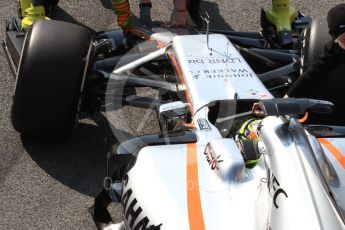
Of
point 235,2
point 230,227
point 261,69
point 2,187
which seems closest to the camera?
point 230,227

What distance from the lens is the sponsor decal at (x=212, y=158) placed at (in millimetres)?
2518

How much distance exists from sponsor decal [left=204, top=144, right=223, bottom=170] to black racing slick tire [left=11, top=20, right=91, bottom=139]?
1120 millimetres

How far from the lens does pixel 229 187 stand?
2459 mm

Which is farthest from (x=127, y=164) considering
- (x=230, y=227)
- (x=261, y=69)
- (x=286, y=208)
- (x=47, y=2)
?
(x=47, y=2)

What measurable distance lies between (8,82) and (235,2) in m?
2.22

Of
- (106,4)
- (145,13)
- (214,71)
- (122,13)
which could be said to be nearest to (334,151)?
(214,71)

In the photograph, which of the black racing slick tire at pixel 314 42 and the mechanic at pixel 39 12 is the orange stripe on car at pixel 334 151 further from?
the mechanic at pixel 39 12

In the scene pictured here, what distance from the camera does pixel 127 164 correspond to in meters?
2.73

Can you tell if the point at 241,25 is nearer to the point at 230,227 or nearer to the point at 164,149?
the point at 164,149

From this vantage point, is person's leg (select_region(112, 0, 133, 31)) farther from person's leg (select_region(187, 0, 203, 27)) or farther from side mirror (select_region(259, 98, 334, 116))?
side mirror (select_region(259, 98, 334, 116))

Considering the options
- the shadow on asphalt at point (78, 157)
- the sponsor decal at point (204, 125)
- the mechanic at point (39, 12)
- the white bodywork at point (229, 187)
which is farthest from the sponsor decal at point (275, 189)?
the mechanic at point (39, 12)

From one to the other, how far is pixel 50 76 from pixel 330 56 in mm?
1491

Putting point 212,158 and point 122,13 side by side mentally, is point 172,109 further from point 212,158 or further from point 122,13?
point 122,13

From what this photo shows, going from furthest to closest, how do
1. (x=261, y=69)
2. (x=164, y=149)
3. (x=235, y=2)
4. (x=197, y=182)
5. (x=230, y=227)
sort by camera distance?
(x=235, y=2)
(x=261, y=69)
(x=164, y=149)
(x=197, y=182)
(x=230, y=227)
